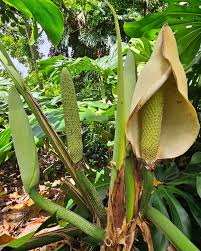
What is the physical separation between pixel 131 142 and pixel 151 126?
0.11 ft

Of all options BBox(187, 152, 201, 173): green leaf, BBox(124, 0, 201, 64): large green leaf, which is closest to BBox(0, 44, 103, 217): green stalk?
BBox(187, 152, 201, 173): green leaf

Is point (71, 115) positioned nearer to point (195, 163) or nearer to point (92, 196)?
point (92, 196)

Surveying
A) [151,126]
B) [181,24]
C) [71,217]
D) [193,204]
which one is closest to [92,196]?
[71,217]

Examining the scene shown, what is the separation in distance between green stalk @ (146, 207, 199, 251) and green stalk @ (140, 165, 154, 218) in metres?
0.02

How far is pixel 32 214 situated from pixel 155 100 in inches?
46.5

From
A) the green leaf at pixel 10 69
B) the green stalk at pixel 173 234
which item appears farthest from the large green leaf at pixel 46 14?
the green stalk at pixel 173 234

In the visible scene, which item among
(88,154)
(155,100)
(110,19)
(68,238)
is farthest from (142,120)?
(110,19)

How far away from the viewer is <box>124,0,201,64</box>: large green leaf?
1059 mm

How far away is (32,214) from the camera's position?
1549 millimetres

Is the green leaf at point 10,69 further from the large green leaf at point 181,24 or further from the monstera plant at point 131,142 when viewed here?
the large green leaf at point 181,24

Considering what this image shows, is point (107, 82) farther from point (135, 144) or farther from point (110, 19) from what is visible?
point (110, 19)

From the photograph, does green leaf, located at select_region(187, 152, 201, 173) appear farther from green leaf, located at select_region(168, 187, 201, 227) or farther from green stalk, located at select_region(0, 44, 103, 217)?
green stalk, located at select_region(0, 44, 103, 217)

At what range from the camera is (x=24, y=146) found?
21.8 inches

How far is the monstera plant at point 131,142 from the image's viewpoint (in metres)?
0.48
